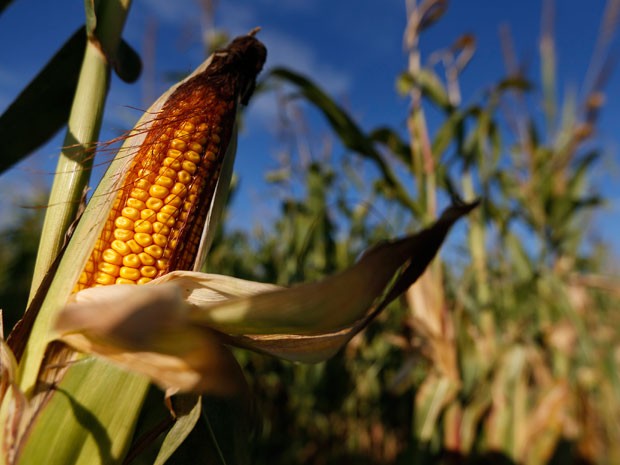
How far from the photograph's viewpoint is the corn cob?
1.53 feet

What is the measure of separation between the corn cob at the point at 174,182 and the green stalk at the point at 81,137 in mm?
47

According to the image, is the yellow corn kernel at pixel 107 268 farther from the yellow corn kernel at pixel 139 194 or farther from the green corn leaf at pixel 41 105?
the green corn leaf at pixel 41 105

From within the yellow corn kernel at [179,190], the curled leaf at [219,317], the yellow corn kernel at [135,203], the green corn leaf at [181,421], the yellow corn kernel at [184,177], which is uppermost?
the yellow corn kernel at [184,177]

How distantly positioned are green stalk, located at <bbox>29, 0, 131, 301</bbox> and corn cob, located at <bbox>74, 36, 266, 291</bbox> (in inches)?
1.9

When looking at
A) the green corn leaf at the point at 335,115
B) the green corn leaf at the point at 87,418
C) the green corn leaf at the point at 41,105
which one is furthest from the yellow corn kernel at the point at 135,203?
the green corn leaf at the point at 335,115

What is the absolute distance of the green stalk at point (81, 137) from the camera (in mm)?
462

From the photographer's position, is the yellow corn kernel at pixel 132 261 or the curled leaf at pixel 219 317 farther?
the yellow corn kernel at pixel 132 261

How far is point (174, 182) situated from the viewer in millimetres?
496

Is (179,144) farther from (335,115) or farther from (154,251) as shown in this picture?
(335,115)

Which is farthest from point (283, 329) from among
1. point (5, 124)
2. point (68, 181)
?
point (5, 124)

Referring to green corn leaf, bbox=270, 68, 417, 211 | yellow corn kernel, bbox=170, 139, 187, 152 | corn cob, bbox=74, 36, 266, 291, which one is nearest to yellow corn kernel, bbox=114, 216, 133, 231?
corn cob, bbox=74, 36, 266, 291

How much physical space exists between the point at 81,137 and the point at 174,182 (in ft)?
0.41

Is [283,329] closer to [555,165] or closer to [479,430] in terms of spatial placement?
[479,430]

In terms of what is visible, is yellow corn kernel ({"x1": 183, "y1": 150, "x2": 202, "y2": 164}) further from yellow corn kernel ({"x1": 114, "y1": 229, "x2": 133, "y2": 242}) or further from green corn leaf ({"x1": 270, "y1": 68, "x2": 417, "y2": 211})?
green corn leaf ({"x1": 270, "y1": 68, "x2": 417, "y2": 211})
